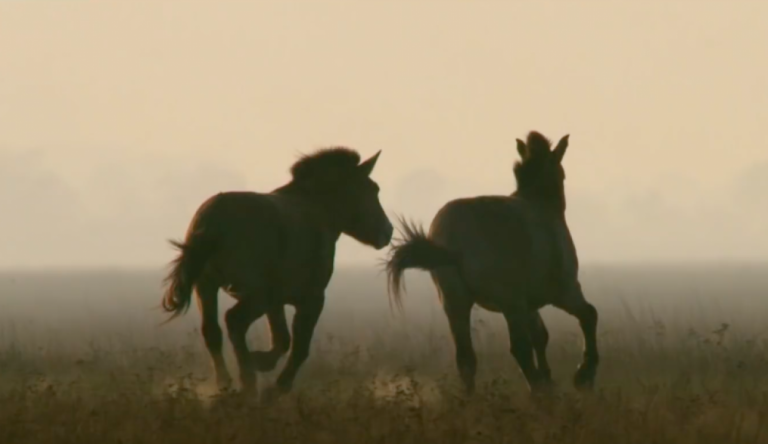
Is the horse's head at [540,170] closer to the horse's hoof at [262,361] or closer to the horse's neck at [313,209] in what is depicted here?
the horse's neck at [313,209]

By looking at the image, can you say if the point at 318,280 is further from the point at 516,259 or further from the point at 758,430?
the point at 758,430

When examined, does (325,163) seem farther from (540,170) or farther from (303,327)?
(540,170)

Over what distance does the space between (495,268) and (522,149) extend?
5.34 feet

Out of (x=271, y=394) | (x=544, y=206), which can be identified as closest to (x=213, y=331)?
(x=271, y=394)

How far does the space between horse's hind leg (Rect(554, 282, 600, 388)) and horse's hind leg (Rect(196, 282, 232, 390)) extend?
2839 millimetres

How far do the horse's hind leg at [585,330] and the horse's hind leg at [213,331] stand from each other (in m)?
2.84

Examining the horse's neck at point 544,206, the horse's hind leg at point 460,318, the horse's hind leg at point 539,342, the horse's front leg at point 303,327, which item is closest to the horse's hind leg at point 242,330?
the horse's front leg at point 303,327

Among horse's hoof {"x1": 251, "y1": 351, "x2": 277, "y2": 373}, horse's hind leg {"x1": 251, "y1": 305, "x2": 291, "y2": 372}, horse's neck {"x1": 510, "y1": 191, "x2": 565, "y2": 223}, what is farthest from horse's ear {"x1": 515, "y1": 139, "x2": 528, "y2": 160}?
horse's hoof {"x1": 251, "y1": 351, "x2": 277, "y2": 373}

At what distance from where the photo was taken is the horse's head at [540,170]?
13.2 meters

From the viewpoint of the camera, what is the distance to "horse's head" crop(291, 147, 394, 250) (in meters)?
13.5

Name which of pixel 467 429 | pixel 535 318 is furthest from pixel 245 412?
pixel 535 318

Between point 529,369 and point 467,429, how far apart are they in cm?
274

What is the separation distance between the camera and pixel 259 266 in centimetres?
1217

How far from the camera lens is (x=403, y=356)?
1688cm
